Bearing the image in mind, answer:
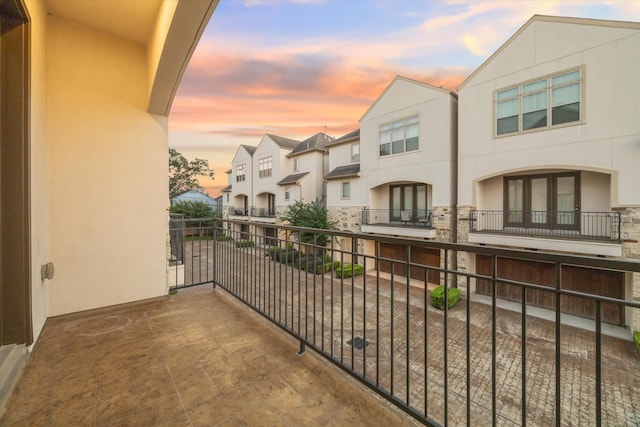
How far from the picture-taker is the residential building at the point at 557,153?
634 centimetres

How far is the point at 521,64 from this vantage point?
25.9ft

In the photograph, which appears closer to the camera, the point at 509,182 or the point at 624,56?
the point at 624,56

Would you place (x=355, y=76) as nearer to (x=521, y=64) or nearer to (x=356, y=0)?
(x=356, y=0)

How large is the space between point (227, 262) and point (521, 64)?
32.2 ft

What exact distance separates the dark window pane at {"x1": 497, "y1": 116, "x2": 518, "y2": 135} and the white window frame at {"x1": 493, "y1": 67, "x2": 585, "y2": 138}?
0.17ft

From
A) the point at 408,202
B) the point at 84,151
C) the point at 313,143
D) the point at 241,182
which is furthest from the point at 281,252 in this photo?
the point at 241,182

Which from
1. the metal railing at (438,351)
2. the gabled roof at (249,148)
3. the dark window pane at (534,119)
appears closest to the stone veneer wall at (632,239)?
the metal railing at (438,351)

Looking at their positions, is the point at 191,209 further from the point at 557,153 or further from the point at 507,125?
the point at 557,153

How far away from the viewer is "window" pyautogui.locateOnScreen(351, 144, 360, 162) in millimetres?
13273

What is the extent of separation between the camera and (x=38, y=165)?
2617 millimetres

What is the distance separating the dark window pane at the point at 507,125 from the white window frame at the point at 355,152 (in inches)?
244

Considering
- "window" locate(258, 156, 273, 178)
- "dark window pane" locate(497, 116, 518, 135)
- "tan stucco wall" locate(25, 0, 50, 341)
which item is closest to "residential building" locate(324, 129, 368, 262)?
"dark window pane" locate(497, 116, 518, 135)

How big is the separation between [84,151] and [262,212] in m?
15.8

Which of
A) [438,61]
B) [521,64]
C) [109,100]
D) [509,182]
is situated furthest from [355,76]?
[109,100]
